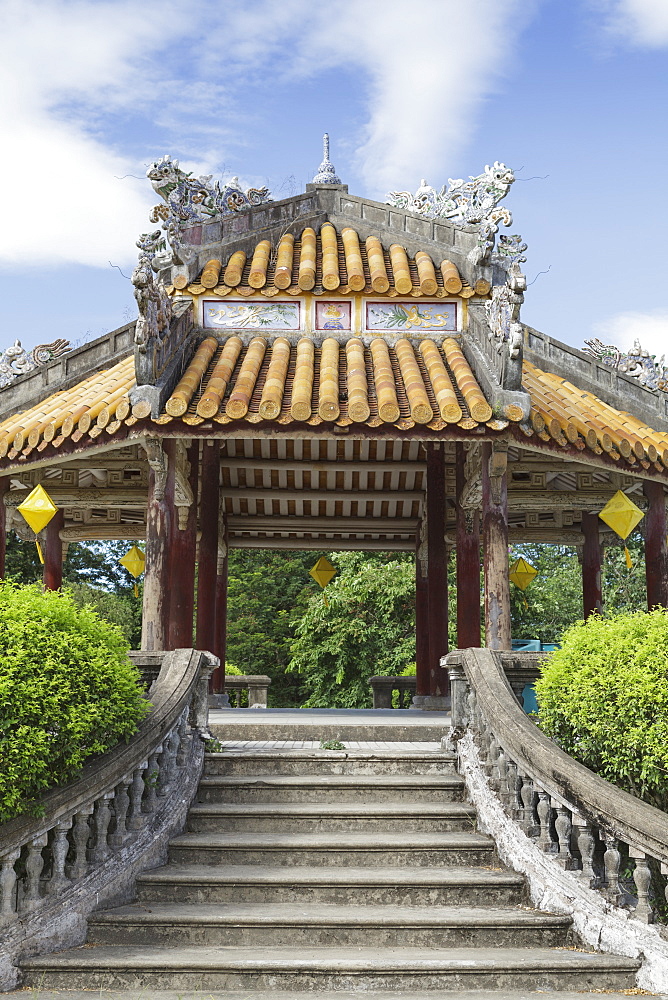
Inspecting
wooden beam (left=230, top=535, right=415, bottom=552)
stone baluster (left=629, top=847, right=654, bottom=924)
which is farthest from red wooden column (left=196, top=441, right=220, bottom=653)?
stone baluster (left=629, top=847, right=654, bottom=924)

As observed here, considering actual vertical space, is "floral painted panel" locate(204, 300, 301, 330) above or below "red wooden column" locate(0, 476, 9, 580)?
above

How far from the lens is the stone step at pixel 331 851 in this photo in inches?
241

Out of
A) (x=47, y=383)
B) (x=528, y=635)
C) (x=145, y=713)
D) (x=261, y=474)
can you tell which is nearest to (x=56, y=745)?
(x=145, y=713)

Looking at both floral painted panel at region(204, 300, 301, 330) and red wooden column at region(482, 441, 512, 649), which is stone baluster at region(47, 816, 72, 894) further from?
floral painted panel at region(204, 300, 301, 330)

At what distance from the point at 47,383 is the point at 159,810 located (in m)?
6.15

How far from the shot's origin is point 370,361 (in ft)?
32.6

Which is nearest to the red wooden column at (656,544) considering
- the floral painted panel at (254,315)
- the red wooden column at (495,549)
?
the red wooden column at (495,549)

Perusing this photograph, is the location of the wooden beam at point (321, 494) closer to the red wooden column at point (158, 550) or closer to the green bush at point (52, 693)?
the red wooden column at point (158, 550)

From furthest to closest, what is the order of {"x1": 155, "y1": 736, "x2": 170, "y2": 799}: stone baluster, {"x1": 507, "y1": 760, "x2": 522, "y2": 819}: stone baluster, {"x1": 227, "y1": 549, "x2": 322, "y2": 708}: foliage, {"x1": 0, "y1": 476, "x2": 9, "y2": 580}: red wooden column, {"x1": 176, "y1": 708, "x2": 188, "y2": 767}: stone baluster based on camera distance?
{"x1": 227, "y1": 549, "x2": 322, "y2": 708}: foliage < {"x1": 0, "y1": 476, "x2": 9, "y2": 580}: red wooden column < {"x1": 176, "y1": 708, "x2": 188, "y2": 767}: stone baluster < {"x1": 155, "y1": 736, "x2": 170, "y2": 799}: stone baluster < {"x1": 507, "y1": 760, "x2": 522, "y2": 819}: stone baluster

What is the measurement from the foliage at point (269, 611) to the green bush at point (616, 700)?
25.0 m

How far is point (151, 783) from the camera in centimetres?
626

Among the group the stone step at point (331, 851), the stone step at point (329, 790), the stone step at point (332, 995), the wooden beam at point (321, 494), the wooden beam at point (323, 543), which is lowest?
the stone step at point (332, 995)

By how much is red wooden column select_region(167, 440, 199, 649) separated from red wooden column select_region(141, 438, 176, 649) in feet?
0.36

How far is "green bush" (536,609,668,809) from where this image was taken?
17.0 feet
